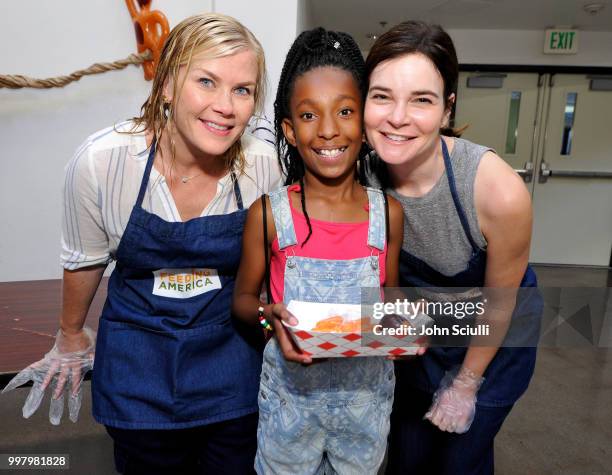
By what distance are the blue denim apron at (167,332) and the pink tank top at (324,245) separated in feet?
0.41

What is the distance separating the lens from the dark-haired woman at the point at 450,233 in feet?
3.26

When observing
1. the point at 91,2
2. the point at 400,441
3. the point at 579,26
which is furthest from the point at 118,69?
the point at 579,26

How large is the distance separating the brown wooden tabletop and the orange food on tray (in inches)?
33.9

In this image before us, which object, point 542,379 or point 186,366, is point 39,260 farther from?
point 542,379

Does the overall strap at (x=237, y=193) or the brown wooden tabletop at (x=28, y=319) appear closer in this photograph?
the overall strap at (x=237, y=193)

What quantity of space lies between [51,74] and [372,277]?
226cm

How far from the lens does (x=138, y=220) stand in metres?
1.04

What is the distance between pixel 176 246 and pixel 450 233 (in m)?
0.60

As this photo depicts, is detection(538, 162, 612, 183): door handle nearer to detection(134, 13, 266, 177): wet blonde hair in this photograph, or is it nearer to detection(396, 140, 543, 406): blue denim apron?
detection(396, 140, 543, 406): blue denim apron

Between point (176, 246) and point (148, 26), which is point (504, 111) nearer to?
point (148, 26)

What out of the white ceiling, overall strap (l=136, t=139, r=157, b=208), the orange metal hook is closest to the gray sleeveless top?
overall strap (l=136, t=139, r=157, b=208)

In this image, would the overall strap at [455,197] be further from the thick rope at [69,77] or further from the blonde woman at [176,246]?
the thick rope at [69,77]

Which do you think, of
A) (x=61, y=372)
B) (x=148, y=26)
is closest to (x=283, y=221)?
(x=61, y=372)

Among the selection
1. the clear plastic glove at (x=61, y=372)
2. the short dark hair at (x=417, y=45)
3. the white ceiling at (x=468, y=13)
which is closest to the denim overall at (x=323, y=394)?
the short dark hair at (x=417, y=45)
